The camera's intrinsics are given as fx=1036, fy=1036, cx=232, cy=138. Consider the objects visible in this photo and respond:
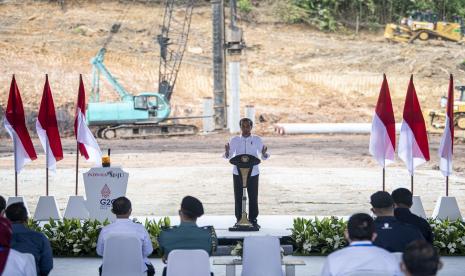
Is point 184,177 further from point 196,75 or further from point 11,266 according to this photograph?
point 196,75

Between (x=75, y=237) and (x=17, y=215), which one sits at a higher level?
(x=17, y=215)

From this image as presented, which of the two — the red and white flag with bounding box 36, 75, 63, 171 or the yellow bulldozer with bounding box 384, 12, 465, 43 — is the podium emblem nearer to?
the red and white flag with bounding box 36, 75, 63, 171

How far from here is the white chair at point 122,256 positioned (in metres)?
9.07

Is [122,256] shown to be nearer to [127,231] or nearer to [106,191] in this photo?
[127,231]

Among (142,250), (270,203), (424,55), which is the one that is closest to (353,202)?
(270,203)

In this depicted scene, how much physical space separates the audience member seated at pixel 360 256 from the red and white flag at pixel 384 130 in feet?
27.0

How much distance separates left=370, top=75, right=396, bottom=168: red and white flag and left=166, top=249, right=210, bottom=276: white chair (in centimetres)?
749

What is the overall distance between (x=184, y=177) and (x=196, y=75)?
26.2m

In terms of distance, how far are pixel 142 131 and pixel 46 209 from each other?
27.8 m

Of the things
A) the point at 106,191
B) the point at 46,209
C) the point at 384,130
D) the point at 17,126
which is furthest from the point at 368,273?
the point at 46,209

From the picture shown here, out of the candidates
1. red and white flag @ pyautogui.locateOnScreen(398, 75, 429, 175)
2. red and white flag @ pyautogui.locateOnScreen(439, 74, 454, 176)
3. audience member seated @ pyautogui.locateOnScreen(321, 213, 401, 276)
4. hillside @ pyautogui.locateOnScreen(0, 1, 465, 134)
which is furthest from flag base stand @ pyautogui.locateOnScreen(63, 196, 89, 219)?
hillside @ pyautogui.locateOnScreen(0, 1, 465, 134)

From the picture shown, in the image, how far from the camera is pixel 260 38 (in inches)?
2309

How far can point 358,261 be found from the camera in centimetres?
685

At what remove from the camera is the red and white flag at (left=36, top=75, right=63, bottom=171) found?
52.1 ft
